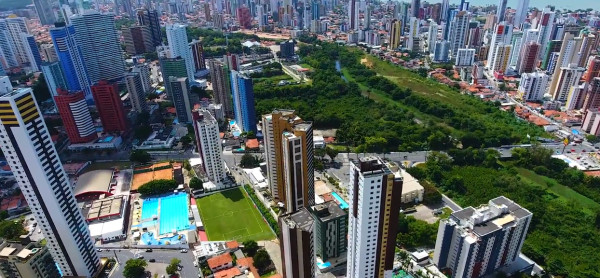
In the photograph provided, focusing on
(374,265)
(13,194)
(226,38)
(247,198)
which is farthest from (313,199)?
(226,38)

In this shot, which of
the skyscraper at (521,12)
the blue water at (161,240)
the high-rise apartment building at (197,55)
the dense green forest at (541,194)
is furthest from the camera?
the skyscraper at (521,12)

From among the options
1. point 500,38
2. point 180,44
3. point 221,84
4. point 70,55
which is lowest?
point 221,84

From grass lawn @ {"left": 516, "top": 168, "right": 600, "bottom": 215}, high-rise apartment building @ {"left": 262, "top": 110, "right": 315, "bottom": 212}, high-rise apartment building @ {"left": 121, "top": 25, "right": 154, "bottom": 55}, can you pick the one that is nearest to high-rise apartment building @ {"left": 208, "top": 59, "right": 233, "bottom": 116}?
high-rise apartment building @ {"left": 262, "top": 110, "right": 315, "bottom": 212}

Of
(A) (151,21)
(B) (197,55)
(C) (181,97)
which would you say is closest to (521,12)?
(B) (197,55)

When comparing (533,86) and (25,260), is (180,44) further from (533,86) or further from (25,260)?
(533,86)

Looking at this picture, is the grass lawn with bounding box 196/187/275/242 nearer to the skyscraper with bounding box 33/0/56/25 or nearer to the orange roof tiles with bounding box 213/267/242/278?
the orange roof tiles with bounding box 213/267/242/278

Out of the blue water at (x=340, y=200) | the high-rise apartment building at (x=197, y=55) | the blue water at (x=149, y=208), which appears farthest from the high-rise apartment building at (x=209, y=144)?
the high-rise apartment building at (x=197, y=55)

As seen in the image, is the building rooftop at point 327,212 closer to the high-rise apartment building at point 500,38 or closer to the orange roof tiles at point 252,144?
the orange roof tiles at point 252,144
